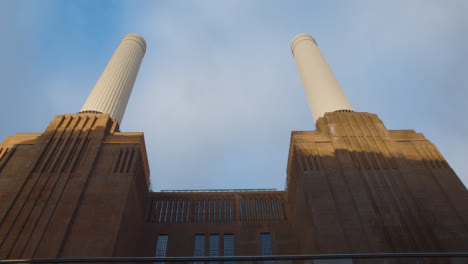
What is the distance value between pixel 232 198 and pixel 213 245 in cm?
492

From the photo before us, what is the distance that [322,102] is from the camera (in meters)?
29.1

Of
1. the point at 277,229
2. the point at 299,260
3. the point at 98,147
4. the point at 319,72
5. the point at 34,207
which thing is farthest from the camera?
the point at 319,72

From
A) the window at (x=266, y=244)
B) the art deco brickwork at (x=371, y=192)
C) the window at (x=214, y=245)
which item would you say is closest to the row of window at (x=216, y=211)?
A: the window at (x=266, y=244)

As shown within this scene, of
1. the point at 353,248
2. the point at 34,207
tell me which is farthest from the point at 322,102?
the point at 34,207

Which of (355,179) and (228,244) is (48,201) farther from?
(355,179)

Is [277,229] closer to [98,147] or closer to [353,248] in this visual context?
[353,248]

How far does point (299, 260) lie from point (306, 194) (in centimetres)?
1144

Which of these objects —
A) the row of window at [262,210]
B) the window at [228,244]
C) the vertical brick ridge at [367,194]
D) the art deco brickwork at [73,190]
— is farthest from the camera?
the row of window at [262,210]

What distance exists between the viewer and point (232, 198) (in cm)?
3045

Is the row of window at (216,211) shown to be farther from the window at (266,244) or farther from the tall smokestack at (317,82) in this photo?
the tall smokestack at (317,82)

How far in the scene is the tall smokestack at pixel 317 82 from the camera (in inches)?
1128

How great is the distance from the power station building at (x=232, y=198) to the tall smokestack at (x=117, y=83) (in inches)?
6.6

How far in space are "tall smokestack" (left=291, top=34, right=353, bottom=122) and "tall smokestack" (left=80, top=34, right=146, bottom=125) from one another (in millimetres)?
17927

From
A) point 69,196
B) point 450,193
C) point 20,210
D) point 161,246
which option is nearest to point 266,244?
point 161,246
